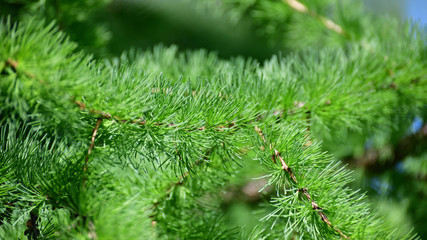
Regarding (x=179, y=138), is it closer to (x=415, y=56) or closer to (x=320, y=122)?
(x=320, y=122)

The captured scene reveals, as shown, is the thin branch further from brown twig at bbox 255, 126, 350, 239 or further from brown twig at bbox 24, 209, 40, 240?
brown twig at bbox 24, 209, 40, 240

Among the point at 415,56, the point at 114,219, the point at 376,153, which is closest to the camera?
the point at 114,219

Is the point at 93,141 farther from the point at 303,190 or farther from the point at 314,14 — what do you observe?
the point at 314,14

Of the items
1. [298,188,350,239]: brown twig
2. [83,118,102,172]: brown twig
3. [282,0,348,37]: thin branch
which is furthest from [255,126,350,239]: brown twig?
[282,0,348,37]: thin branch

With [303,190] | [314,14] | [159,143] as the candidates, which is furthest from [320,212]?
[314,14]

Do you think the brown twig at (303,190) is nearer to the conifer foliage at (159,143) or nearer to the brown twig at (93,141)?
the conifer foliage at (159,143)

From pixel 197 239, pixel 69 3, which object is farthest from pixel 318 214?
pixel 69 3

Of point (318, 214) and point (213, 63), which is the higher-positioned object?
point (213, 63)

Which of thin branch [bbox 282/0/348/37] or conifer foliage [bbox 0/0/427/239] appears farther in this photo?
thin branch [bbox 282/0/348/37]

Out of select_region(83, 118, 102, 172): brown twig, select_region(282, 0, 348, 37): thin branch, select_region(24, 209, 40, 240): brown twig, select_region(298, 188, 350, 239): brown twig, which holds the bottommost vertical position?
select_region(298, 188, 350, 239): brown twig
